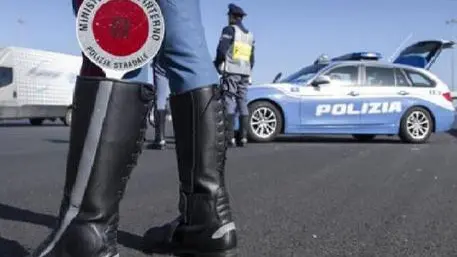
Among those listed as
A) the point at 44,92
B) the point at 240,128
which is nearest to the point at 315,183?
the point at 240,128

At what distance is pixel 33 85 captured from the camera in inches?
889

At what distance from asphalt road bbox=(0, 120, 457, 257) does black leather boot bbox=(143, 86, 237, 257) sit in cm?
30

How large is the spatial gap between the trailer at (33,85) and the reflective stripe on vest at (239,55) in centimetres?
1141

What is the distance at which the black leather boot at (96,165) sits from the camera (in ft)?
6.99

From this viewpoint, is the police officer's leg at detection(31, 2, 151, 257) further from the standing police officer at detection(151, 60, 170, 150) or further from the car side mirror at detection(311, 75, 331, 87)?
the car side mirror at detection(311, 75, 331, 87)

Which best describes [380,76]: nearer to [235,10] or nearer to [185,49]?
[235,10]

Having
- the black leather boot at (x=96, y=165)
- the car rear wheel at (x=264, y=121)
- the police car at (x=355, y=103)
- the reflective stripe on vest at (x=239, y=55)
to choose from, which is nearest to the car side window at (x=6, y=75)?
the police car at (x=355, y=103)

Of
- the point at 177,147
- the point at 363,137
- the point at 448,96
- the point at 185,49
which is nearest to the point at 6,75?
the point at 363,137

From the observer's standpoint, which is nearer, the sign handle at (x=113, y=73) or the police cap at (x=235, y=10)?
the sign handle at (x=113, y=73)

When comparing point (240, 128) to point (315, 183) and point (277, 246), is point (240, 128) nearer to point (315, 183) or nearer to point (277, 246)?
point (315, 183)

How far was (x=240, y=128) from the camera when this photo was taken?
400 inches

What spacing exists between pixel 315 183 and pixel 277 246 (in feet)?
7.06

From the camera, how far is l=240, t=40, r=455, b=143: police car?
11.9 metres

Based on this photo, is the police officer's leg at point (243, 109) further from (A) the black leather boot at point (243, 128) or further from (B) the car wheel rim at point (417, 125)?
(B) the car wheel rim at point (417, 125)
